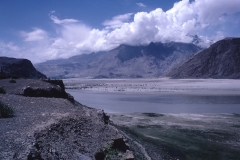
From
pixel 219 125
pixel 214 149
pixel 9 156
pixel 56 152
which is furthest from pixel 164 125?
pixel 9 156

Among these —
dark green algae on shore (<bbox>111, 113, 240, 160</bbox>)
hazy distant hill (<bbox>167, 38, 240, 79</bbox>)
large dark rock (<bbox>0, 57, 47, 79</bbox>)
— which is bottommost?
dark green algae on shore (<bbox>111, 113, 240, 160</bbox>)

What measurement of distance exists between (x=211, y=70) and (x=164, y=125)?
141123mm

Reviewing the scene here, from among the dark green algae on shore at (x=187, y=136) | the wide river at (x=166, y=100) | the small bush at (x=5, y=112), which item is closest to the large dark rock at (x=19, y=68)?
the wide river at (x=166, y=100)

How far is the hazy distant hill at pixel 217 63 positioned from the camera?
465 ft

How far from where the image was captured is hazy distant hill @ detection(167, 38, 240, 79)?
142 m

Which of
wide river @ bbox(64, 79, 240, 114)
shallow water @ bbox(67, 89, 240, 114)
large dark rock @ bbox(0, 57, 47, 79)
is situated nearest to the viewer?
shallow water @ bbox(67, 89, 240, 114)

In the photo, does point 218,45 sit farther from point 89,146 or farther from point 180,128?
point 89,146

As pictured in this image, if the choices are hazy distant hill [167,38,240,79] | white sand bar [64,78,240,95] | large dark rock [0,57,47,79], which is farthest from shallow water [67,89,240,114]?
hazy distant hill [167,38,240,79]

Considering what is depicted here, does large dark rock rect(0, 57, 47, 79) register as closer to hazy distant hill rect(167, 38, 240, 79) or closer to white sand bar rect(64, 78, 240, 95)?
white sand bar rect(64, 78, 240, 95)

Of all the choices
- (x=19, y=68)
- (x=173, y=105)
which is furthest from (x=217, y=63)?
(x=173, y=105)

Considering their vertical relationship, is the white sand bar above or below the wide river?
above

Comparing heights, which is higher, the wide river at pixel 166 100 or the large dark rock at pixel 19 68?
the large dark rock at pixel 19 68

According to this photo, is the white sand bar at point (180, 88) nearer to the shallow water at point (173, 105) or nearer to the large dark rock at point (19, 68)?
the shallow water at point (173, 105)

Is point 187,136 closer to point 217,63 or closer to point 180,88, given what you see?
point 180,88
